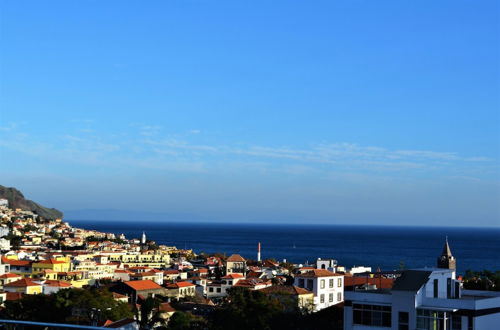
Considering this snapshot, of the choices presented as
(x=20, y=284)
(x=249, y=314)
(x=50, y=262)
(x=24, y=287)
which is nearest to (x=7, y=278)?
(x=20, y=284)

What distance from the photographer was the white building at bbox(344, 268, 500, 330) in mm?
14516

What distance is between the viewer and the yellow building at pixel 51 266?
43812mm

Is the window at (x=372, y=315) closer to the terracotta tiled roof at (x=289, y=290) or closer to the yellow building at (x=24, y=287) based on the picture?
the terracotta tiled roof at (x=289, y=290)

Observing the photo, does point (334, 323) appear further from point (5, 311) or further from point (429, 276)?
point (5, 311)

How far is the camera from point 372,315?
15586 mm

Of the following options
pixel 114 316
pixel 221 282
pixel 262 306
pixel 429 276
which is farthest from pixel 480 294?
pixel 221 282

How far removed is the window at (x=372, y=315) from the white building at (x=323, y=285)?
42.5 feet

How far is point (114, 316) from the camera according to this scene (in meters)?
Result: 22.3

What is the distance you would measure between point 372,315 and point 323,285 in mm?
13902

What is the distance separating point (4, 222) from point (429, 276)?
76.6 metres

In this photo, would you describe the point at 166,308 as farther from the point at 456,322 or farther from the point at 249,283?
the point at 456,322

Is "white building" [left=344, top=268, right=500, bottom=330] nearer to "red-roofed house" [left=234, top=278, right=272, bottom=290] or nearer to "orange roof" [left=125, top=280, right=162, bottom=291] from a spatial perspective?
"red-roofed house" [left=234, top=278, right=272, bottom=290]

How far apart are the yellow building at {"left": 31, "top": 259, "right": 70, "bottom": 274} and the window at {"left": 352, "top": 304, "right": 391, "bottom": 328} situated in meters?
31.1

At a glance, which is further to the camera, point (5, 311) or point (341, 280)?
point (341, 280)
